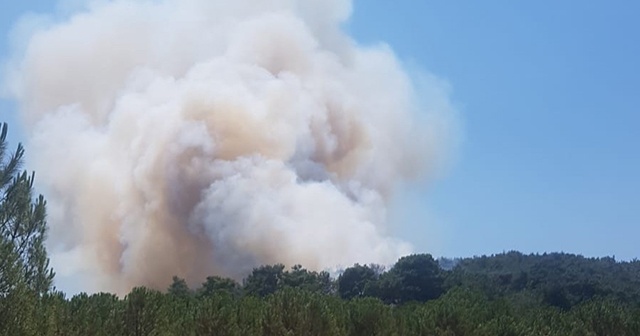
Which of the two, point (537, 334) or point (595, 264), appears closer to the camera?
point (537, 334)

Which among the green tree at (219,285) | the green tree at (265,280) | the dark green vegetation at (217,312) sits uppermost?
the green tree at (265,280)

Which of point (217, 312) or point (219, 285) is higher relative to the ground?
point (219, 285)

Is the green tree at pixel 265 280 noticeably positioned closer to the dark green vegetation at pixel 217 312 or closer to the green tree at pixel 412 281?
the dark green vegetation at pixel 217 312

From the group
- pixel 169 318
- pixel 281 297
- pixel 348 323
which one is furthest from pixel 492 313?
pixel 169 318

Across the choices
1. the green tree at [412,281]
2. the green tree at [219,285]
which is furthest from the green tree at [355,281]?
the green tree at [219,285]

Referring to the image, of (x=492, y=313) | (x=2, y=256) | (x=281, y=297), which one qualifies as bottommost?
(x=2, y=256)

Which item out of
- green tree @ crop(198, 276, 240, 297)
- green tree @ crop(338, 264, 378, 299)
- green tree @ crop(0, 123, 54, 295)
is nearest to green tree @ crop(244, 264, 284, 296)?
green tree @ crop(198, 276, 240, 297)

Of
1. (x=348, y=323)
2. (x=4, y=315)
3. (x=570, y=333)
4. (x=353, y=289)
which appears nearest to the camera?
(x=4, y=315)

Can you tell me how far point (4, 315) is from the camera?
1102cm

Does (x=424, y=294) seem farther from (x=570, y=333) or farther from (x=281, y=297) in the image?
(x=281, y=297)

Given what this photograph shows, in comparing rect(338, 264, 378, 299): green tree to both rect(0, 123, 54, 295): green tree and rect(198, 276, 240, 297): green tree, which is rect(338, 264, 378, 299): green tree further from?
rect(0, 123, 54, 295): green tree

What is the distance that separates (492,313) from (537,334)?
263cm

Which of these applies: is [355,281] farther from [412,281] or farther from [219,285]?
[219,285]

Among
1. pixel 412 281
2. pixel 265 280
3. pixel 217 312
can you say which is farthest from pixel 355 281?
pixel 217 312
